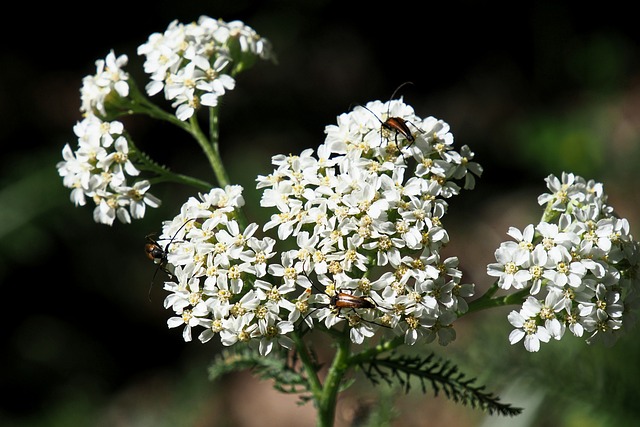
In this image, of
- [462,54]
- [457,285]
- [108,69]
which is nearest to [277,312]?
[457,285]

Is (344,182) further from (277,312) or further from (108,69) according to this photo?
(108,69)

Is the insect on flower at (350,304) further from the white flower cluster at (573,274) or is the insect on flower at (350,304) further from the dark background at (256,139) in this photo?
the dark background at (256,139)

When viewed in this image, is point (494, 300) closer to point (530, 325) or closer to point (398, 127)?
point (530, 325)

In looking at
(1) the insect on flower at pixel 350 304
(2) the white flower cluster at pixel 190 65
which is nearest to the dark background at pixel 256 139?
(1) the insect on flower at pixel 350 304

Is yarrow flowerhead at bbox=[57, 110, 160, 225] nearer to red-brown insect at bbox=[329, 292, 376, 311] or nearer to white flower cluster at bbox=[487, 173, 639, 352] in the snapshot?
red-brown insect at bbox=[329, 292, 376, 311]

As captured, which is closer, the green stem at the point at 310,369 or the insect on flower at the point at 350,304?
the insect on flower at the point at 350,304

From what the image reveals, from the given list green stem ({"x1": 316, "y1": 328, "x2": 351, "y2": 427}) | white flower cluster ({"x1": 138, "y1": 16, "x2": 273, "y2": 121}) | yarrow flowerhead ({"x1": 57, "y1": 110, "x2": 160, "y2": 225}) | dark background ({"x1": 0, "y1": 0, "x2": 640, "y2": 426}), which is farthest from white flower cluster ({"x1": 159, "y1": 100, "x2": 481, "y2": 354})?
dark background ({"x1": 0, "y1": 0, "x2": 640, "y2": 426})
